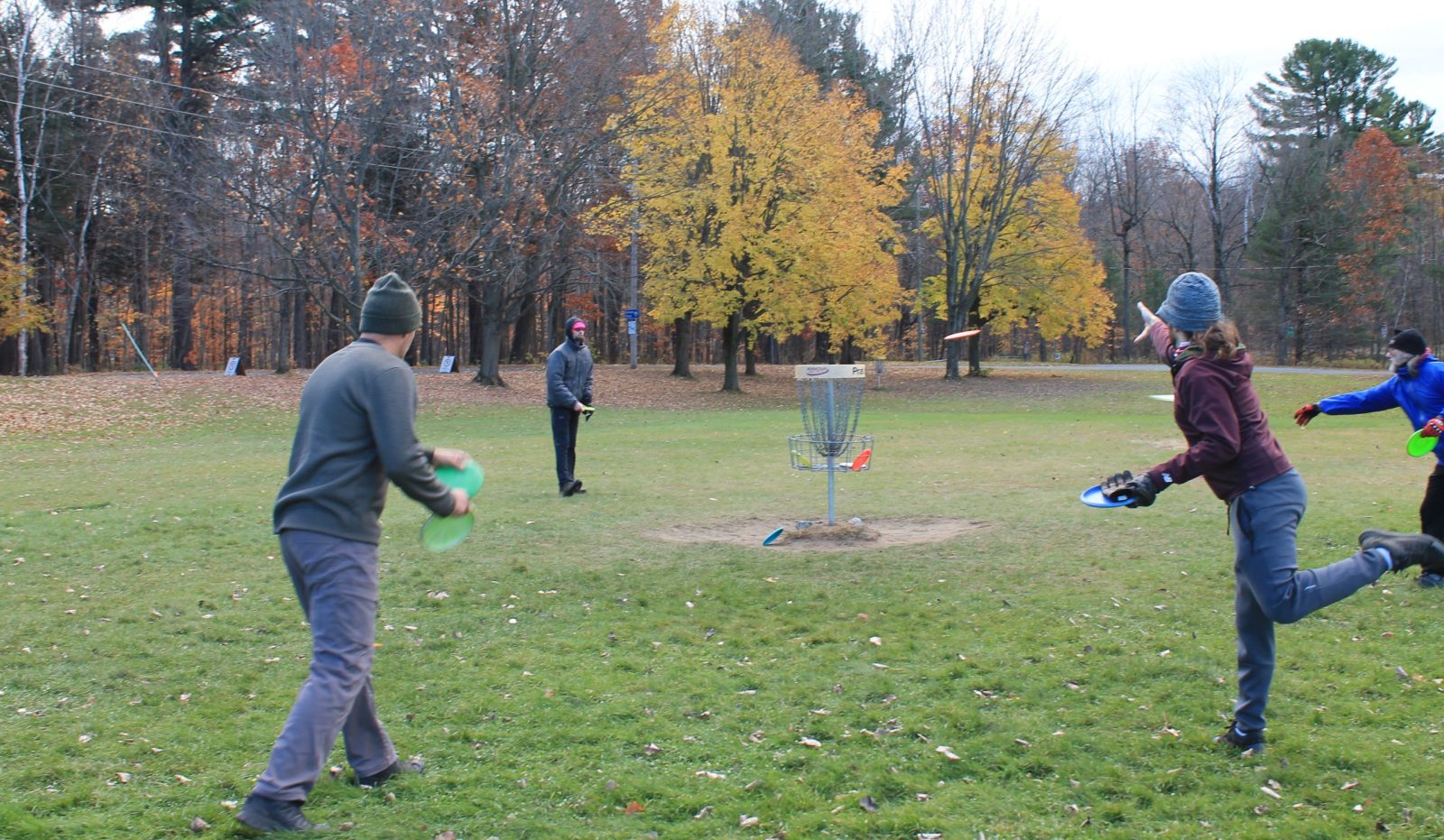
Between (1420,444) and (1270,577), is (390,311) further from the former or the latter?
(1420,444)

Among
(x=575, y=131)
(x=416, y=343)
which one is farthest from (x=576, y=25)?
(x=416, y=343)

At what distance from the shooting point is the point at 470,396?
33.1m

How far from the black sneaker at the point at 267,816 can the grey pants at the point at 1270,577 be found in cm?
417

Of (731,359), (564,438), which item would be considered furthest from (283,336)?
(564,438)

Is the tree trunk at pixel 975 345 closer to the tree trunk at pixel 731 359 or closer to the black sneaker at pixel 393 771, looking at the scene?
the tree trunk at pixel 731 359

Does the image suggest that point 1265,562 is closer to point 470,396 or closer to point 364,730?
point 364,730

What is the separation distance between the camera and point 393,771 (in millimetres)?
4801

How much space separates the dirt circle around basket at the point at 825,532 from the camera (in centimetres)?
1061

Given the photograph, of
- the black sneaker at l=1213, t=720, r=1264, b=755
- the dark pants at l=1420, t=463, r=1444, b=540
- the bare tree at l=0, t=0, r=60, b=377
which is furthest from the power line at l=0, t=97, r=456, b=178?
the black sneaker at l=1213, t=720, r=1264, b=755

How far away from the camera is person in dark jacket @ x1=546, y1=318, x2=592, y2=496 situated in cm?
1316

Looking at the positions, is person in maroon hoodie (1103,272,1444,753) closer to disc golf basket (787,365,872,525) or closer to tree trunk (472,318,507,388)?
disc golf basket (787,365,872,525)

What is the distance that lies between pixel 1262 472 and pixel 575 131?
106 ft

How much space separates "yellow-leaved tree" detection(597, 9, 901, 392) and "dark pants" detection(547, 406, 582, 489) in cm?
2147

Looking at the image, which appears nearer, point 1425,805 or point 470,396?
point 1425,805
